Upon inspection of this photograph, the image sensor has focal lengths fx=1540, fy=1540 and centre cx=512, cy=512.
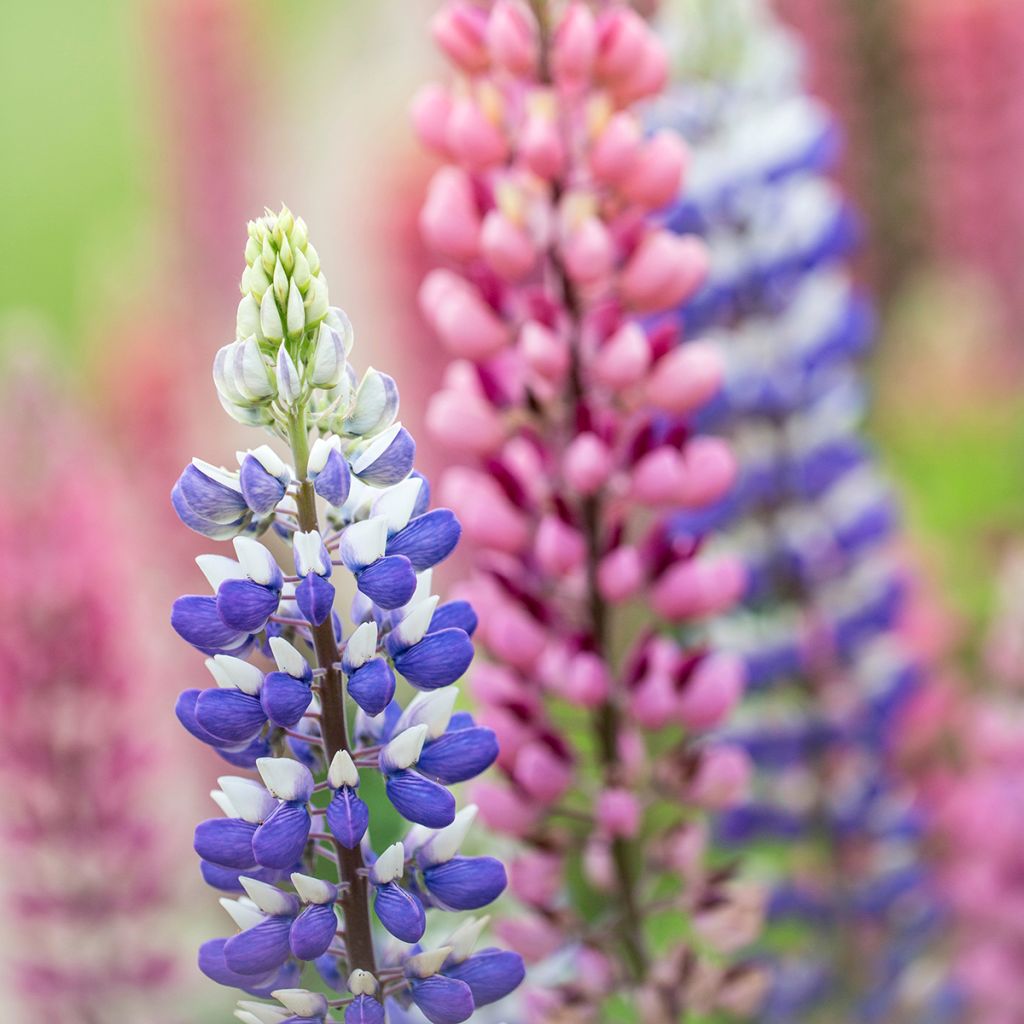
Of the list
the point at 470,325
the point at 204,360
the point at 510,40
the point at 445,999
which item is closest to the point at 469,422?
the point at 470,325

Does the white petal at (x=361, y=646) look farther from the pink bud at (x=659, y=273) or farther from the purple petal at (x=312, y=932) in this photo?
the pink bud at (x=659, y=273)

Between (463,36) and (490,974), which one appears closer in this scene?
(490,974)

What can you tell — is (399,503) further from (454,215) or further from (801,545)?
(801,545)

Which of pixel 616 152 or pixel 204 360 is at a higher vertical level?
pixel 204 360

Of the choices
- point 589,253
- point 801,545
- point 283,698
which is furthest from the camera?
point 801,545

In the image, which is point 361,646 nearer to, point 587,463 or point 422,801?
point 422,801

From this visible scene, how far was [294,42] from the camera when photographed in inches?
131

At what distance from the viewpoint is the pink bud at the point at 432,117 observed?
1.92ft

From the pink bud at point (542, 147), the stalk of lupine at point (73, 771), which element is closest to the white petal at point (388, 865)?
the pink bud at point (542, 147)

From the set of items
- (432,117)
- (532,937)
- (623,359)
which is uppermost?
(432,117)

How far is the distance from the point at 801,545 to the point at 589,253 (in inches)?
9.9

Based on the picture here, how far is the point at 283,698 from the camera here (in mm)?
367

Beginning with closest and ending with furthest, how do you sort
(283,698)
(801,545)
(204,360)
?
(283,698) < (801,545) < (204,360)

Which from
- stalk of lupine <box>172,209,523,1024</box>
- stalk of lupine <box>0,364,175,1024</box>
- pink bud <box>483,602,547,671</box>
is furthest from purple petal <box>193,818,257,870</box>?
stalk of lupine <box>0,364,175,1024</box>
